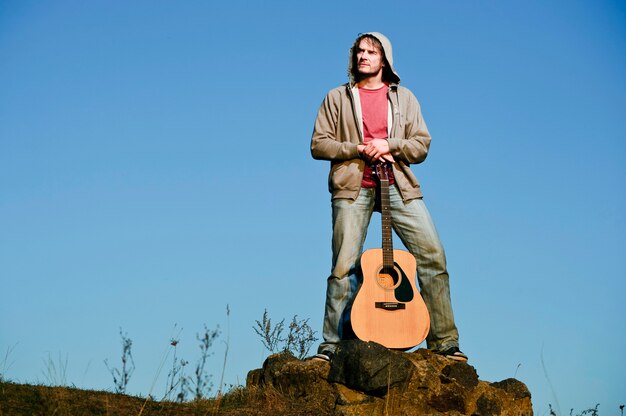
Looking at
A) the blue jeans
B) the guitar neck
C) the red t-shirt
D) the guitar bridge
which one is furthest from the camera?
the red t-shirt

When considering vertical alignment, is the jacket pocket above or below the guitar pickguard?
above

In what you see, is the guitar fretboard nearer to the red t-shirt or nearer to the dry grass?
the red t-shirt

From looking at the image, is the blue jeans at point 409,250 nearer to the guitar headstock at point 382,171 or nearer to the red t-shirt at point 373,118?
the guitar headstock at point 382,171

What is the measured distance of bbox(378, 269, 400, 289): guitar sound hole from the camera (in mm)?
7074

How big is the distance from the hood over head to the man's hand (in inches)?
32.4

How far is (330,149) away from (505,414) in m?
2.82

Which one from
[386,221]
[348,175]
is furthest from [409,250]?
[348,175]

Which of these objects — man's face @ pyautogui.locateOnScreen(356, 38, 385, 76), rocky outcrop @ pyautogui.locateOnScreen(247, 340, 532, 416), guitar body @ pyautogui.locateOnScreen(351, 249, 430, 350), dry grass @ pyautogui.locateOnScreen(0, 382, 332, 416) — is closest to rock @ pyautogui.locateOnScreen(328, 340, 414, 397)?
rocky outcrop @ pyautogui.locateOnScreen(247, 340, 532, 416)

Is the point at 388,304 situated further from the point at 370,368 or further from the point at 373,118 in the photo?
the point at 373,118

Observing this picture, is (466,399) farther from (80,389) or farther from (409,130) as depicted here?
(80,389)

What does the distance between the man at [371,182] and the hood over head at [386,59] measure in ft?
0.04

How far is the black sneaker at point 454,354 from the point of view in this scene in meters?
7.09

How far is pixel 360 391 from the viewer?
21.8ft

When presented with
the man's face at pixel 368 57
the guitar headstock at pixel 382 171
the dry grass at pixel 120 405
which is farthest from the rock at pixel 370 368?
the man's face at pixel 368 57
